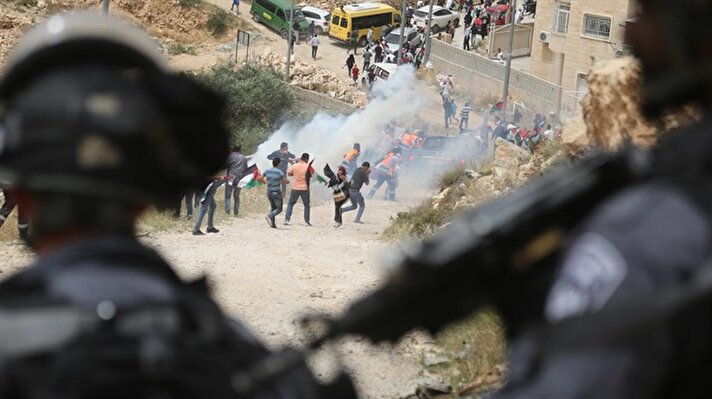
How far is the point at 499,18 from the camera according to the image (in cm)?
5206

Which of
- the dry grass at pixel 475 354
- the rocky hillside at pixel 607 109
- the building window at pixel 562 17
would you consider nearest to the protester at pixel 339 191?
the rocky hillside at pixel 607 109

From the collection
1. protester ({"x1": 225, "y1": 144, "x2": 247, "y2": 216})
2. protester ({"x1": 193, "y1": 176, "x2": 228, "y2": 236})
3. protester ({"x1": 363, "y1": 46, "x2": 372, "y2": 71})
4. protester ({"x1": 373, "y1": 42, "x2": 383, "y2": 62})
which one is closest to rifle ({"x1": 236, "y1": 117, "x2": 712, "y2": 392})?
protester ({"x1": 193, "y1": 176, "x2": 228, "y2": 236})

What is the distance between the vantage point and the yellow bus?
52531 millimetres

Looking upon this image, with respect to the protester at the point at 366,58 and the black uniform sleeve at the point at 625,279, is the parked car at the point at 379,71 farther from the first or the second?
the black uniform sleeve at the point at 625,279

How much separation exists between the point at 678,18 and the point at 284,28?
51380 mm

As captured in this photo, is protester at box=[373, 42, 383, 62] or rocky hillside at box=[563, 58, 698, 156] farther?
protester at box=[373, 42, 383, 62]

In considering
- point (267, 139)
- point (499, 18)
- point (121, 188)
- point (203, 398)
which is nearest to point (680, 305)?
point (203, 398)

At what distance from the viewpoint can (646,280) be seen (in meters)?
1.81

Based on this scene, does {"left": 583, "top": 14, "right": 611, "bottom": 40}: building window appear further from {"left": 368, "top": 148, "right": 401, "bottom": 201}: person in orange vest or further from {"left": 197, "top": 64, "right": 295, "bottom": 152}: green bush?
{"left": 368, "top": 148, "right": 401, "bottom": 201}: person in orange vest

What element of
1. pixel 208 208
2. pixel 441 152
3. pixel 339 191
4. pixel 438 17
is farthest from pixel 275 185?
pixel 438 17

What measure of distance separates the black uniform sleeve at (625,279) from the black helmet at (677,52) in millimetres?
186

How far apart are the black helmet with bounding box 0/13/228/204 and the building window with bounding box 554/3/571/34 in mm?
43197

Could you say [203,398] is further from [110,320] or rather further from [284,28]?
[284,28]

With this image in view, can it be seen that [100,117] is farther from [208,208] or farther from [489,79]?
[489,79]
